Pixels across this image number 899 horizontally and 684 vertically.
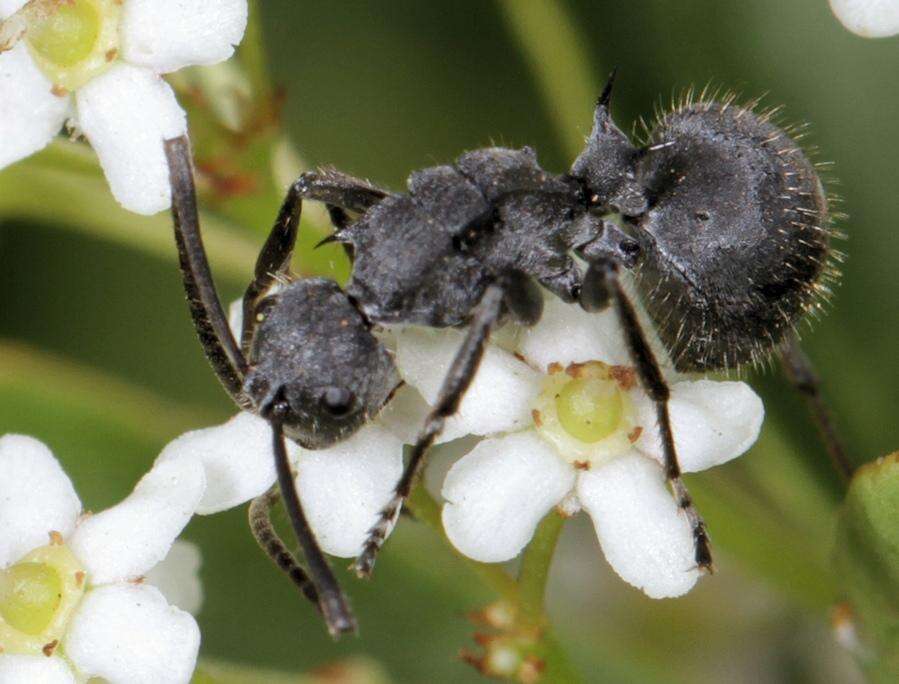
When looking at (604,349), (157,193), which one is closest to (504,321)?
(604,349)

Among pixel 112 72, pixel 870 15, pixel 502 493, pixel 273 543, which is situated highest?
pixel 870 15

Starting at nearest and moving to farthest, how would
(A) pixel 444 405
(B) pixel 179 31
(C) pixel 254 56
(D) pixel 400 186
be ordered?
1. (A) pixel 444 405
2. (B) pixel 179 31
3. (C) pixel 254 56
4. (D) pixel 400 186

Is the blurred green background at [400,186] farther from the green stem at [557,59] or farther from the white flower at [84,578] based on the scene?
the white flower at [84,578]

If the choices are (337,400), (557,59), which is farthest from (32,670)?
(557,59)

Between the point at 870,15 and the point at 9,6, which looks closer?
the point at 870,15

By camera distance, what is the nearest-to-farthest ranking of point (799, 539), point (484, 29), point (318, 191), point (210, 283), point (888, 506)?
1. point (888, 506)
2. point (210, 283)
3. point (318, 191)
4. point (799, 539)
5. point (484, 29)

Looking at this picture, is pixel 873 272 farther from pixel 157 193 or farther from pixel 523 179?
pixel 157 193

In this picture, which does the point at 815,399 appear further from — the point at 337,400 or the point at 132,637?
the point at 132,637
